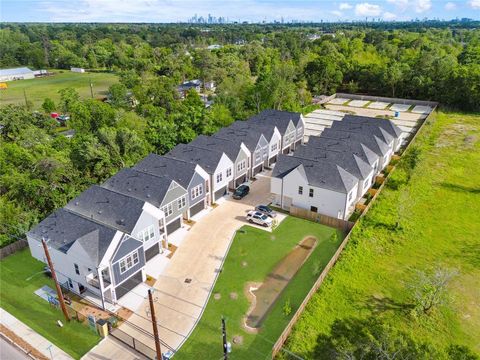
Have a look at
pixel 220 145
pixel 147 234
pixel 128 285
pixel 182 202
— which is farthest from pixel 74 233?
pixel 220 145

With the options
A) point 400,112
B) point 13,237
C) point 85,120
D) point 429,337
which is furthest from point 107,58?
point 429,337

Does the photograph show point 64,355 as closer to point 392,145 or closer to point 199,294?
point 199,294

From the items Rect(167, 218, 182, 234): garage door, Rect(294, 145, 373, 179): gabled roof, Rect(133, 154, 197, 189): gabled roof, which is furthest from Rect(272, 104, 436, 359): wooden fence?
Rect(133, 154, 197, 189): gabled roof

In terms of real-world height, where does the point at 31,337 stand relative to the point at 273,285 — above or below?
above

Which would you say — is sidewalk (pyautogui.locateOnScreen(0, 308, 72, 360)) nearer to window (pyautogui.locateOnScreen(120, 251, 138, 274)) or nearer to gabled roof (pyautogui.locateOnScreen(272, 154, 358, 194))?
window (pyautogui.locateOnScreen(120, 251, 138, 274))

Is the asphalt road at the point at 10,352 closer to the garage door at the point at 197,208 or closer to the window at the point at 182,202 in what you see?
the window at the point at 182,202

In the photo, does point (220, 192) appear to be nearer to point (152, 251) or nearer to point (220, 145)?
point (220, 145)

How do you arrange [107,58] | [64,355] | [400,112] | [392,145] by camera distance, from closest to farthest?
1. [64,355]
2. [392,145]
3. [400,112]
4. [107,58]
